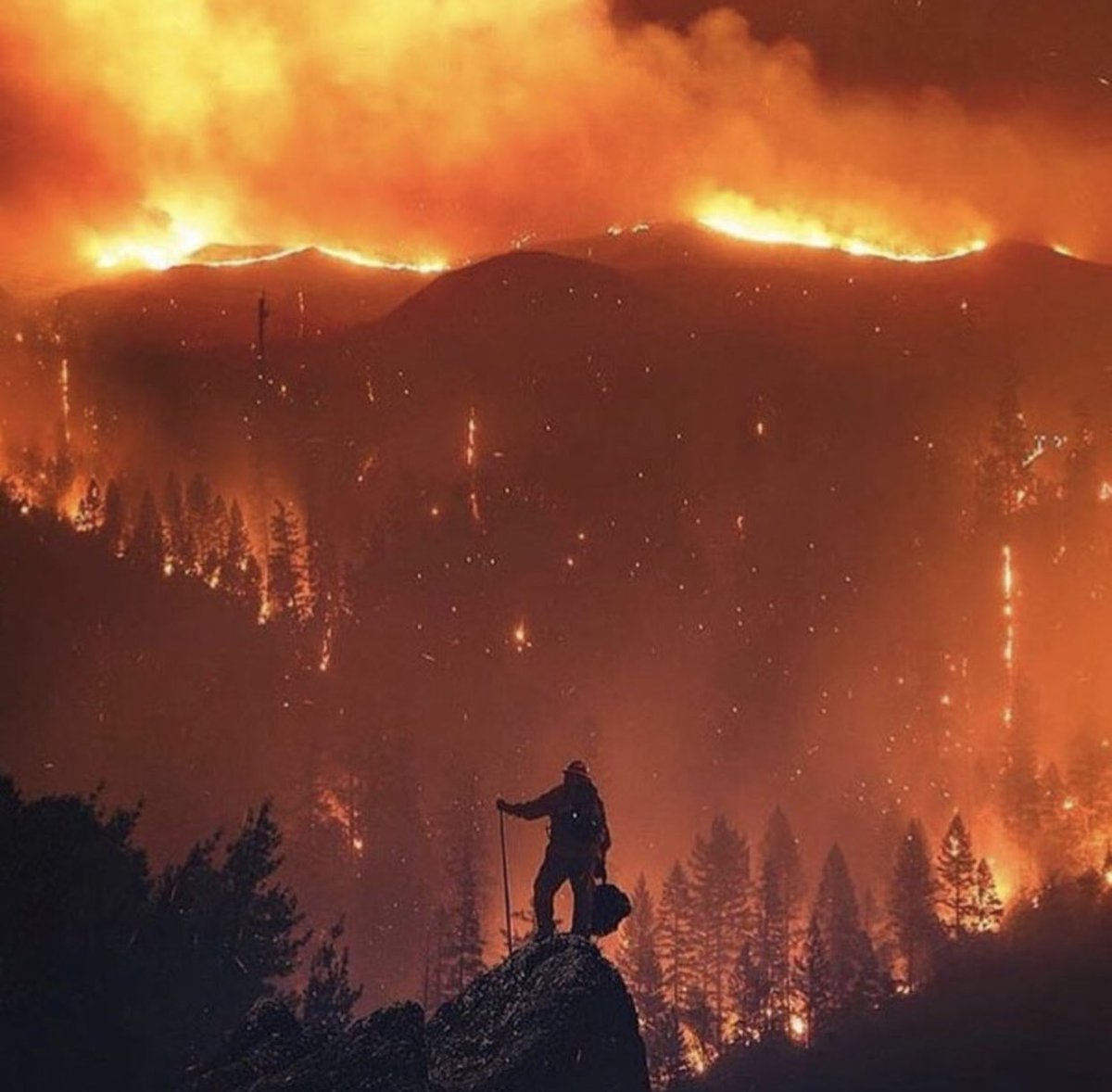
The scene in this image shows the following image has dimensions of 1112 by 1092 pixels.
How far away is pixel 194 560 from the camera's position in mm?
155250

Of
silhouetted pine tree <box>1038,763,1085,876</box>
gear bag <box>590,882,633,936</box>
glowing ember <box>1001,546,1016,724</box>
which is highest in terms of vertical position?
glowing ember <box>1001,546,1016,724</box>

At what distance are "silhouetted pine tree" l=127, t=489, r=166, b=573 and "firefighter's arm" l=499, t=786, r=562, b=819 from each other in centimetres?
13564

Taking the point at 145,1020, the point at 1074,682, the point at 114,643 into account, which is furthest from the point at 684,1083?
the point at 1074,682

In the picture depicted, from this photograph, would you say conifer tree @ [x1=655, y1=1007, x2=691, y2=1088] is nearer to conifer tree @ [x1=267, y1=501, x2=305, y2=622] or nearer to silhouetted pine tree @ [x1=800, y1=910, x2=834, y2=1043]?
silhouetted pine tree @ [x1=800, y1=910, x2=834, y2=1043]

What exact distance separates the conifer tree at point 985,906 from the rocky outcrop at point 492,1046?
76186 millimetres

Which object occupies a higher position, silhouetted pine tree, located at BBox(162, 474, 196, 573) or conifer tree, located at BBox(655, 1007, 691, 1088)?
silhouetted pine tree, located at BBox(162, 474, 196, 573)

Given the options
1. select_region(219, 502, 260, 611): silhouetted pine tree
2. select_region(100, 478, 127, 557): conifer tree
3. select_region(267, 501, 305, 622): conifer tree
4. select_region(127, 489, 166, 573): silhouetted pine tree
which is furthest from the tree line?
select_region(100, 478, 127, 557): conifer tree

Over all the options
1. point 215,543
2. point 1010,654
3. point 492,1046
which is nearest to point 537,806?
point 492,1046

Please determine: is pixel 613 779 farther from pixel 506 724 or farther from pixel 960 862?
pixel 960 862

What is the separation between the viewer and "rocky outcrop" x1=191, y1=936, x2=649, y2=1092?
14531mm

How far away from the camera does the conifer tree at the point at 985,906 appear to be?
279 feet

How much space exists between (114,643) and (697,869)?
6980 centimetres

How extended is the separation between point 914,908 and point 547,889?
76.4 meters

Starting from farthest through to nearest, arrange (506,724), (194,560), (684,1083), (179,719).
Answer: (506,724), (194,560), (179,719), (684,1083)
